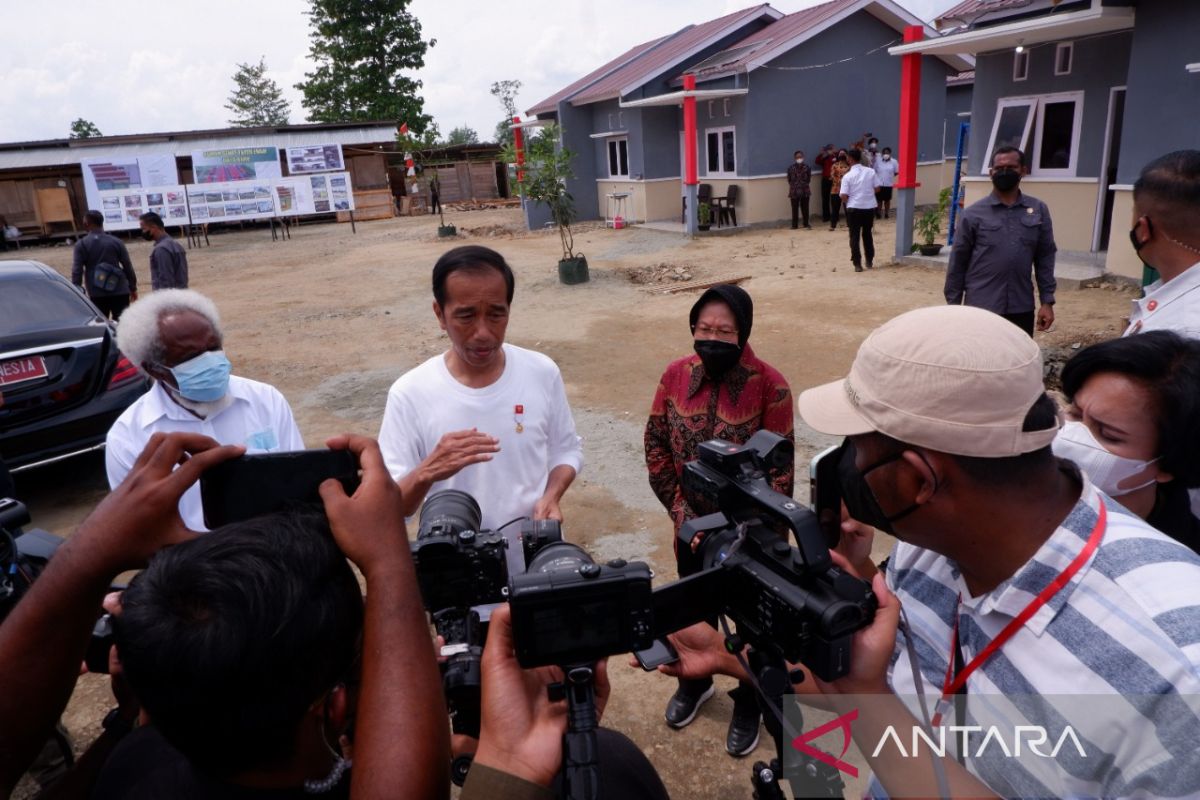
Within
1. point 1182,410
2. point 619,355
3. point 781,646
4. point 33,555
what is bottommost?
point 619,355

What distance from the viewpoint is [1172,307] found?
2.83 metres

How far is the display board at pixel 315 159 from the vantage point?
92.9ft

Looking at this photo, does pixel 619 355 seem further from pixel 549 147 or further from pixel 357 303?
pixel 549 147

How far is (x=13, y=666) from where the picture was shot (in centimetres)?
117

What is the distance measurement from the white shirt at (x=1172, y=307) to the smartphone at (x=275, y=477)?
9.20 feet

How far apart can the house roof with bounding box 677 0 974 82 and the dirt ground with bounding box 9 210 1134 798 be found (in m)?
3.91

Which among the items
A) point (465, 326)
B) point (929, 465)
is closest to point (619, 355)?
point (465, 326)

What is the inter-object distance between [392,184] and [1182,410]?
33743 mm

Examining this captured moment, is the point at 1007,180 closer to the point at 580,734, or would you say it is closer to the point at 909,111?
the point at 580,734

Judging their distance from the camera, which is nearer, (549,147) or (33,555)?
(33,555)

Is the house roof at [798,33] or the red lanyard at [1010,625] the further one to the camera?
the house roof at [798,33]

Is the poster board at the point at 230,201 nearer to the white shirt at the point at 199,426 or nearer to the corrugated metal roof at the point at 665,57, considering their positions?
the corrugated metal roof at the point at 665,57

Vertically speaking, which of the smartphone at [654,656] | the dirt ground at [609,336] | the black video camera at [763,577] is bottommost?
the dirt ground at [609,336]

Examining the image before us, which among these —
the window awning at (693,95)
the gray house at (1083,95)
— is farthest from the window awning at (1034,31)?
the window awning at (693,95)
